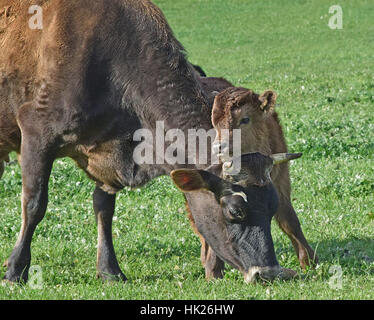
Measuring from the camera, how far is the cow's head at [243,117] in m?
7.01

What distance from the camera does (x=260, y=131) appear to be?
25.6 ft

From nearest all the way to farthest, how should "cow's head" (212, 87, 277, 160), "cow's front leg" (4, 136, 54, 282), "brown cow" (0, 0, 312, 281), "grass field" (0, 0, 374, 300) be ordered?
"grass field" (0, 0, 374, 300) < "cow's head" (212, 87, 277, 160) < "brown cow" (0, 0, 312, 281) < "cow's front leg" (4, 136, 54, 282)

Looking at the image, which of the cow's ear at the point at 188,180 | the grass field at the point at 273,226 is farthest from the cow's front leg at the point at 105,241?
the cow's ear at the point at 188,180

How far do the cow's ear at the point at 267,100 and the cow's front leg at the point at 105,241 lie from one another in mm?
2053

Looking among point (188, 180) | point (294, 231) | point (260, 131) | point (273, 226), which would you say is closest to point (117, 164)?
point (188, 180)

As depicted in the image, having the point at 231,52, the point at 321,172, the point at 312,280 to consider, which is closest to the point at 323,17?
the point at 231,52

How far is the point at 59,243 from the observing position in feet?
29.8

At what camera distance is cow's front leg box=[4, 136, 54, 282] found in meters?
7.49

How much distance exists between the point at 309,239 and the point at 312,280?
177cm

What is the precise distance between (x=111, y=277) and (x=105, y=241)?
659 mm

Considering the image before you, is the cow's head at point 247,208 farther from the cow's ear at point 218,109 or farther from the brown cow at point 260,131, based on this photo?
the cow's ear at point 218,109

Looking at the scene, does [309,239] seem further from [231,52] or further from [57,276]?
[231,52]

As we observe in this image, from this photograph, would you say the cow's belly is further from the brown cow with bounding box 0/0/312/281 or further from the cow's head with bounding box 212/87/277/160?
the cow's head with bounding box 212/87/277/160

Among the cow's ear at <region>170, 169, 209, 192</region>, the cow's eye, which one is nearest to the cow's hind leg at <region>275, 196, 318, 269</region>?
the cow's eye
